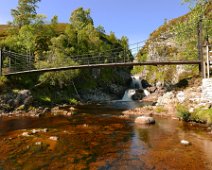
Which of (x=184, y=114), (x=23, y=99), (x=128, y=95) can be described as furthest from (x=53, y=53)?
(x=184, y=114)

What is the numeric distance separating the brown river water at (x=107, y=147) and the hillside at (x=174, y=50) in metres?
14.0

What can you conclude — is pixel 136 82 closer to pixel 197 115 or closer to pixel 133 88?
pixel 133 88

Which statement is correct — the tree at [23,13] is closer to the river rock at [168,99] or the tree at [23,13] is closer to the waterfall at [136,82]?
the waterfall at [136,82]

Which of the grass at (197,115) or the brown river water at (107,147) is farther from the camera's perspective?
the grass at (197,115)

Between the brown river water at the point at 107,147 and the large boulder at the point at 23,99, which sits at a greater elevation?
the large boulder at the point at 23,99

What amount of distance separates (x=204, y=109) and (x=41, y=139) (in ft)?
37.8

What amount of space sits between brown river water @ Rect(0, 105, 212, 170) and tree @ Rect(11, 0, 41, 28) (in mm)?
39411

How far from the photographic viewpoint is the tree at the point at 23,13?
51.1 metres

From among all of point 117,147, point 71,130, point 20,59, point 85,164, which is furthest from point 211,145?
point 20,59

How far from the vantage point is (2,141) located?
41.8 ft

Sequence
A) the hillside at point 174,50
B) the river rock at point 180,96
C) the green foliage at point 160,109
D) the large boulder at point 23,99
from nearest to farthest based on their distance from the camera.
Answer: the river rock at point 180,96 → the green foliage at point 160,109 → the large boulder at point 23,99 → the hillside at point 174,50

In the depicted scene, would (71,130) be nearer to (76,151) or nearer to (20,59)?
(76,151)

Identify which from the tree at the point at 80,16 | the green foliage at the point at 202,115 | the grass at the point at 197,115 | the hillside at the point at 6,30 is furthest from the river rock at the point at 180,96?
the tree at the point at 80,16

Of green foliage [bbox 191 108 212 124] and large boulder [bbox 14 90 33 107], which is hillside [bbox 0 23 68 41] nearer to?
large boulder [bbox 14 90 33 107]
